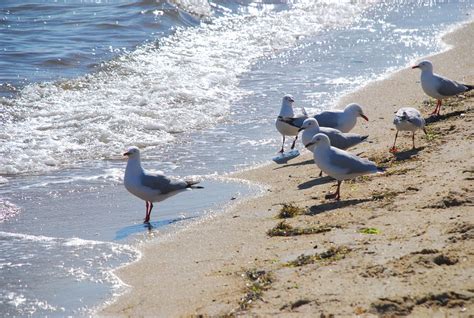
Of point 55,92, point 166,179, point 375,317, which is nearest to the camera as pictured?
point 375,317

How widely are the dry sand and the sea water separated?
0.52m

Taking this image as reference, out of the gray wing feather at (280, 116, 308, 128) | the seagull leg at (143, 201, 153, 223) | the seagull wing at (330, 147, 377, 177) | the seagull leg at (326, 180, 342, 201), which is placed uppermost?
the seagull wing at (330, 147, 377, 177)

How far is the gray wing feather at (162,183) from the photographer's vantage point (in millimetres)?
8469

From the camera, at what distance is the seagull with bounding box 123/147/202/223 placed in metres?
8.47

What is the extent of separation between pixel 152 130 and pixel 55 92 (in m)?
2.96

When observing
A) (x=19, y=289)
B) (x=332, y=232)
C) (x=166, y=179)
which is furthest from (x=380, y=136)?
(x=19, y=289)

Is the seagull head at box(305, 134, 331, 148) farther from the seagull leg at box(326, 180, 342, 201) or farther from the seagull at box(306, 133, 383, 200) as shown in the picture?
the seagull leg at box(326, 180, 342, 201)

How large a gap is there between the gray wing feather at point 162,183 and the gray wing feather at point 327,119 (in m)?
2.50

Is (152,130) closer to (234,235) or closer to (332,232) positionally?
(234,235)

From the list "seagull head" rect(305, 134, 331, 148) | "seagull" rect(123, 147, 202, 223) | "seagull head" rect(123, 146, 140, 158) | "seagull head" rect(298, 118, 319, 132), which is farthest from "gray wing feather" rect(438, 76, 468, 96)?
"seagull head" rect(123, 146, 140, 158)

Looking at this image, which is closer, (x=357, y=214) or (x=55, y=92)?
(x=357, y=214)

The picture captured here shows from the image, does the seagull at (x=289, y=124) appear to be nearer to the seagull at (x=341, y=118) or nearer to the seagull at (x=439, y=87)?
the seagull at (x=341, y=118)

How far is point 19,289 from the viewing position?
21.3ft

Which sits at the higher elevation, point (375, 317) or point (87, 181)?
point (375, 317)
